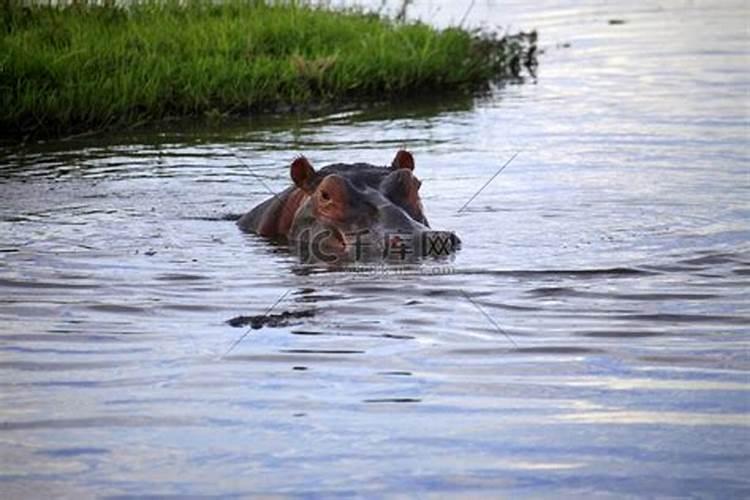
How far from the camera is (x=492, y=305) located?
634cm

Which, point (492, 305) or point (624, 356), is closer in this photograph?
point (624, 356)

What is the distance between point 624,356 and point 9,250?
3.59 meters

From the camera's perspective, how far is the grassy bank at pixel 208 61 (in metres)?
12.3

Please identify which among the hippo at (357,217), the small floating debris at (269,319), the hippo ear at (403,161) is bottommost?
the small floating debris at (269,319)

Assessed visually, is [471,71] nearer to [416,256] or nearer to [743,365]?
[416,256]

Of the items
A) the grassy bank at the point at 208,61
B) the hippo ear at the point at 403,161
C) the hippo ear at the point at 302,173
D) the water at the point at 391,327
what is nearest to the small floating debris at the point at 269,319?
the water at the point at 391,327

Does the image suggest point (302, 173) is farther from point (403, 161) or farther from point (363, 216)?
point (363, 216)

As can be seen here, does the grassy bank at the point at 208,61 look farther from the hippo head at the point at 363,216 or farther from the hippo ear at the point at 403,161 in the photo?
the hippo ear at the point at 403,161

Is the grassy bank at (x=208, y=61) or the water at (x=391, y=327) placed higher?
the grassy bank at (x=208, y=61)

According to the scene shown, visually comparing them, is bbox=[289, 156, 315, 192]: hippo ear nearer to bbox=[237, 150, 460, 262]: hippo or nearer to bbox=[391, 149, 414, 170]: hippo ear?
bbox=[237, 150, 460, 262]: hippo

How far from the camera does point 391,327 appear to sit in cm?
591

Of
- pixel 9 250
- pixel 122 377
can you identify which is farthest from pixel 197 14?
pixel 122 377

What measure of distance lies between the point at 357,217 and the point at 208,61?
6.02 metres

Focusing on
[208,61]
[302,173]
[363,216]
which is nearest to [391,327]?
[363,216]
